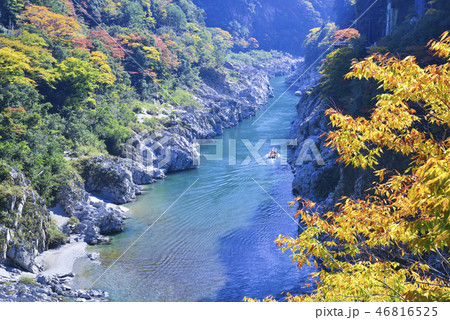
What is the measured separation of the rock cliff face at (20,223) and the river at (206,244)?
5.87ft

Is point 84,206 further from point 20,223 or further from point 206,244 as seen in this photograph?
point 206,244

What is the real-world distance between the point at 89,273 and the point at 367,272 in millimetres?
10935

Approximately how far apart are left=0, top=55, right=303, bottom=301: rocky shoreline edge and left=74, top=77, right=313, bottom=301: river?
70 cm

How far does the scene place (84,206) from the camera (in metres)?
16.8

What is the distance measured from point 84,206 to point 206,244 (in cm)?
623

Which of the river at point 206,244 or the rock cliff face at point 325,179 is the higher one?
the rock cliff face at point 325,179

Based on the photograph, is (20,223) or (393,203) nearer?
(393,203)

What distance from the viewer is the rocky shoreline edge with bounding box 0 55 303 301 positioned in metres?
11.3

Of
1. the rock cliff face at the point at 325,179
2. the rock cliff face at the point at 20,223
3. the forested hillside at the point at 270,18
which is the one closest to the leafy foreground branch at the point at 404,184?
the rock cliff face at the point at 325,179

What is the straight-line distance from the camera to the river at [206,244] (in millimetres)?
12094

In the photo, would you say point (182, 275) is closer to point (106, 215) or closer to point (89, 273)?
point (89, 273)

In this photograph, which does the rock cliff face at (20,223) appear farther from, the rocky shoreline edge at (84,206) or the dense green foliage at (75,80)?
the dense green foliage at (75,80)

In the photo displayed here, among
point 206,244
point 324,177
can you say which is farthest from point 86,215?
point 324,177

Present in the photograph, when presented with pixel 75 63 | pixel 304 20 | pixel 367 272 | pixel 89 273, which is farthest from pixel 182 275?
pixel 304 20
